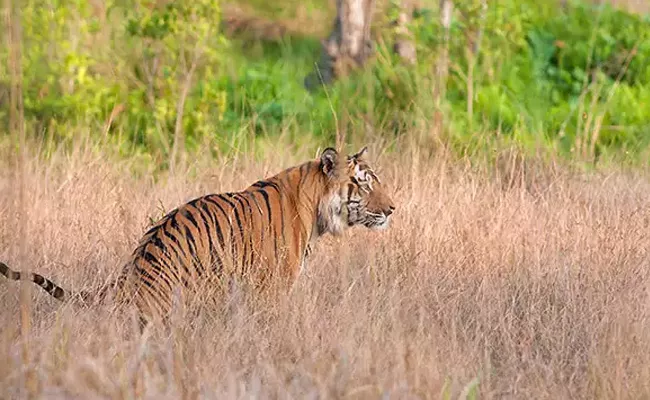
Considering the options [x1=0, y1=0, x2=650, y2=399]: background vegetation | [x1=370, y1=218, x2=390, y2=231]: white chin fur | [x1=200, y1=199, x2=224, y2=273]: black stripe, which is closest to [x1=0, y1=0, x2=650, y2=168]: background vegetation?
[x1=0, y1=0, x2=650, y2=399]: background vegetation

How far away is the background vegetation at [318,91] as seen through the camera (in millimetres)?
7594

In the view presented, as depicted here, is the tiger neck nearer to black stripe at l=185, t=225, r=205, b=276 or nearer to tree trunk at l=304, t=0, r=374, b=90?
black stripe at l=185, t=225, r=205, b=276

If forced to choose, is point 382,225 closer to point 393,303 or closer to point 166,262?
point 393,303

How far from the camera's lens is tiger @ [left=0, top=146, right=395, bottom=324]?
4238mm

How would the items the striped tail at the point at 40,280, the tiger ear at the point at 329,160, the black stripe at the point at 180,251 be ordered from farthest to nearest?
the tiger ear at the point at 329,160
the black stripe at the point at 180,251
the striped tail at the point at 40,280

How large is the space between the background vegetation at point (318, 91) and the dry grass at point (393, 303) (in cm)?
84

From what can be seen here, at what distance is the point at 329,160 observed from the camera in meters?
4.91

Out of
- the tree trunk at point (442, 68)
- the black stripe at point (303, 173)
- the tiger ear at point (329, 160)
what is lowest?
the tree trunk at point (442, 68)

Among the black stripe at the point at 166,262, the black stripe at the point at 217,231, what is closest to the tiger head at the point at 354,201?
the black stripe at the point at 217,231

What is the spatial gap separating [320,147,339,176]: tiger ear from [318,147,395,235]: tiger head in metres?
0.06

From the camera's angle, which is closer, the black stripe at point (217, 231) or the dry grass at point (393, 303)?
the dry grass at point (393, 303)

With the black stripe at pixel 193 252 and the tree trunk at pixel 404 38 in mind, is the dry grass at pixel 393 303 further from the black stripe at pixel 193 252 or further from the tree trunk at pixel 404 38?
the tree trunk at pixel 404 38

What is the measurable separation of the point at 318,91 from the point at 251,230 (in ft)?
15.9

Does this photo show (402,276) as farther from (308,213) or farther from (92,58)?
(92,58)
